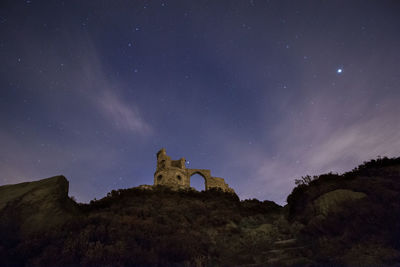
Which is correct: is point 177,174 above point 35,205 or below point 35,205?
above

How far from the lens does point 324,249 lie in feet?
20.1

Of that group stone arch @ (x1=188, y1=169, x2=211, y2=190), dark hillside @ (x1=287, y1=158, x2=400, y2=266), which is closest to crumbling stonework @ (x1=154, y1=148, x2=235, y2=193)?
stone arch @ (x1=188, y1=169, x2=211, y2=190)

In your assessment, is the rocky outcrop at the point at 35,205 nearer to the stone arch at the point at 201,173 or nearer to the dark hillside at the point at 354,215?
the dark hillside at the point at 354,215

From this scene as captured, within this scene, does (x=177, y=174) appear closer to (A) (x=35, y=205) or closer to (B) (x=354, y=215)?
(A) (x=35, y=205)

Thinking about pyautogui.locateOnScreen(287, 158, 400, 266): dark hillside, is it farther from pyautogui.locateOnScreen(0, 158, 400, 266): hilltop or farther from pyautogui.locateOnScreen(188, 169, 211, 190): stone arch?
pyautogui.locateOnScreen(188, 169, 211, 190): stone arch

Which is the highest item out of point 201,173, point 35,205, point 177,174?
point 201,173

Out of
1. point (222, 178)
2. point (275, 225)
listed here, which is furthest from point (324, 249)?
point (222, 178)

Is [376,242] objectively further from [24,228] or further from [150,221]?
[24,228]

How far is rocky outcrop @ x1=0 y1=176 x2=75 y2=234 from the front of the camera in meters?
7.63

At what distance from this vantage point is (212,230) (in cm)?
973

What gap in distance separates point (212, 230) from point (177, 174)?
31.4 meters

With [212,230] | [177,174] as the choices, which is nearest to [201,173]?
[177,174]

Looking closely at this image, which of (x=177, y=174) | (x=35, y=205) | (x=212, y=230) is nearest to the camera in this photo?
(x=35, y=205)

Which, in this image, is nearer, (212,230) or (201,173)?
(212,230)
